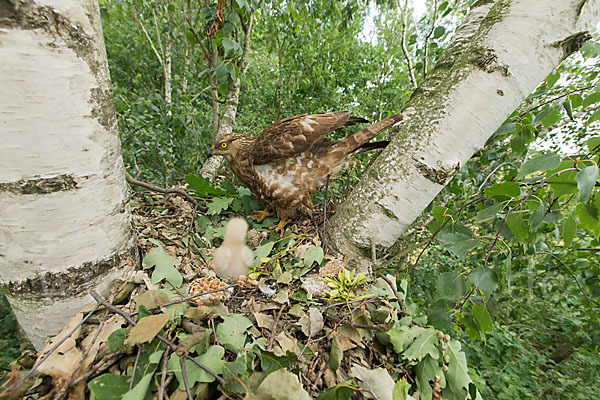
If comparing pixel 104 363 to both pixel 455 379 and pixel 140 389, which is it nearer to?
pixel 140 389

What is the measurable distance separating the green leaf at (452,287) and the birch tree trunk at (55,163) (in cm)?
119

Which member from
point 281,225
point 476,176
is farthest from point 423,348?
point 476,176

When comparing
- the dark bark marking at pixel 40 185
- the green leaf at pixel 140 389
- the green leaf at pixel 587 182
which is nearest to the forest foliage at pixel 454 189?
the green leaf at pixel 587 182

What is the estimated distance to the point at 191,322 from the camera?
81cm

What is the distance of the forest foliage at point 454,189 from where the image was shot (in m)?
0.86

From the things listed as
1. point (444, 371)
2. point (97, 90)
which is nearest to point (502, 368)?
point (444, 371)

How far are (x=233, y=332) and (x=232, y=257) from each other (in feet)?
1.61

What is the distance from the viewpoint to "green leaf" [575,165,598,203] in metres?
0.60

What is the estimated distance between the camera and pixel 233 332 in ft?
2.57

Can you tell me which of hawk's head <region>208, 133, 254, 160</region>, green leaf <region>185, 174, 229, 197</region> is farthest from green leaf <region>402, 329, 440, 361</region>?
hawk's head <region>208, 133, 254, 160</region>

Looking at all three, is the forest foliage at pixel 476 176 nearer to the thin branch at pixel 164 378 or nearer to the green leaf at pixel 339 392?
the green leaf at pixel 339 392

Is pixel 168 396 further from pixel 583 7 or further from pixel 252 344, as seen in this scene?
pixel 583 7

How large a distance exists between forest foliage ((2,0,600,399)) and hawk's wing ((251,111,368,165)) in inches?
13.1

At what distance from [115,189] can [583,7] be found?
1.75 m
